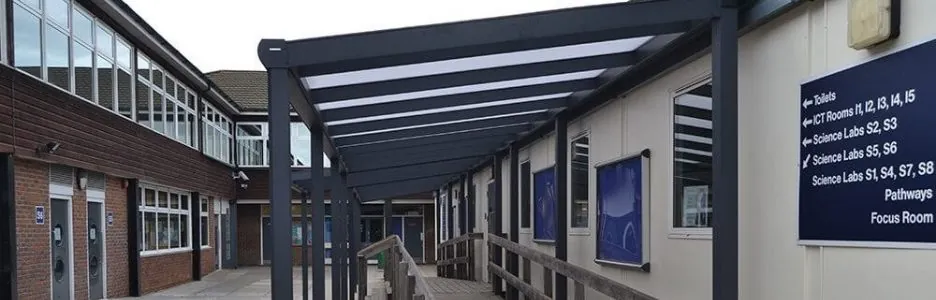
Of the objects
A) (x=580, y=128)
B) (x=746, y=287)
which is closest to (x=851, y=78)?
(x=746, y=287)

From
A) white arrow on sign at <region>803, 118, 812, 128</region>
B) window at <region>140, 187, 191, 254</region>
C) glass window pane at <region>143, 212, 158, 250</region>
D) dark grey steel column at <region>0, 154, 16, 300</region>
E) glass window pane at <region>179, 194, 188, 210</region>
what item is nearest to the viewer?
white arrow on sign at <region>803, 118, 812, 128</region>

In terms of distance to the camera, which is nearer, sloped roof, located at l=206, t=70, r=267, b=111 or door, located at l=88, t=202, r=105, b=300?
door, located at l=88, t=202, r=105, b=300

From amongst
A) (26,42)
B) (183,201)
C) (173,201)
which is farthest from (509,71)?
(183,201)

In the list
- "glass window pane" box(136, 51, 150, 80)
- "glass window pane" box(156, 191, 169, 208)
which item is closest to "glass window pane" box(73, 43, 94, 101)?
"glass window pane" box(136, 51, 150, 80)

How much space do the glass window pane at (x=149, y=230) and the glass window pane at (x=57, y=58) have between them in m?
5.42

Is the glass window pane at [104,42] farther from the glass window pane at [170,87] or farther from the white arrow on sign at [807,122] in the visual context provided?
the white arrow on sign at [807,122]

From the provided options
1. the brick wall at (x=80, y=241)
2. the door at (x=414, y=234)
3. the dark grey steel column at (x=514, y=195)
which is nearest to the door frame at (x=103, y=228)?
the brick wall at (x=80, y=241)

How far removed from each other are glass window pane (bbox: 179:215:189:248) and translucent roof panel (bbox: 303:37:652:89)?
1834 cm

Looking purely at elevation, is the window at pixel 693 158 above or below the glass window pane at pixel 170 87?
→ below

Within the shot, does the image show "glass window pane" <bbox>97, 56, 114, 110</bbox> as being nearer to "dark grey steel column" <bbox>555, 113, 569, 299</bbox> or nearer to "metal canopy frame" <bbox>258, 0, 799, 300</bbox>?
"metal canopy frame" <bbox>258, 0, 799, 300</bbox>

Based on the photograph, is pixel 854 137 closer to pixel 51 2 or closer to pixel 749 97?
pixel 749 97

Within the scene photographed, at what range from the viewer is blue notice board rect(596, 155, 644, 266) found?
5.93 meters

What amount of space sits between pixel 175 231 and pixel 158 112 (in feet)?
11.7

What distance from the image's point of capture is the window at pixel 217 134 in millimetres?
24364
